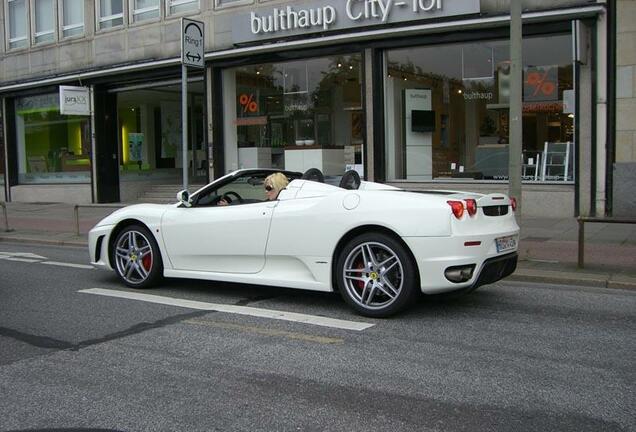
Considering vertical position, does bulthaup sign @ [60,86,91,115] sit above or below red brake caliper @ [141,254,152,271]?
above

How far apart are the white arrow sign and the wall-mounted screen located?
6675 millimetres

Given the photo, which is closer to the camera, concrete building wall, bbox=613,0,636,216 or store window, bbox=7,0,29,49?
concrete building wall, bbox=613,0,636,216

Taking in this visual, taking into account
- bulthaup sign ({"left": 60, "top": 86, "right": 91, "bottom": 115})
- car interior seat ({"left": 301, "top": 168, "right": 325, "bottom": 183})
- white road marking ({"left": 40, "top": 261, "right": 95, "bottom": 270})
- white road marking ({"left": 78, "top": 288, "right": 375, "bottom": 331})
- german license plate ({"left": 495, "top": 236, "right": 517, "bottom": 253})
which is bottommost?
white road marking ({"left": 78, "top": 288, "right": 375, "bottom": 331})

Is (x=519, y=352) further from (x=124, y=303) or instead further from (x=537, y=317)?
(x=124, y=303)

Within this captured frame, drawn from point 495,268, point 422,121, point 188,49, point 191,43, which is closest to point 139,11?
point 422,121

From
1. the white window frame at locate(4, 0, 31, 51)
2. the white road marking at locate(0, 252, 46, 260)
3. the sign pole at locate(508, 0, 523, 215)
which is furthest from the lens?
the white window frame at locate(4, 0, 31, 51)

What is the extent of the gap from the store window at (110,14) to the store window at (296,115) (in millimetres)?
4752

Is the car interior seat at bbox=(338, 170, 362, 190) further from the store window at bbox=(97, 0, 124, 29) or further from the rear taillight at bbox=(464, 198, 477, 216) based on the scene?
the store window at bbox=(97, 0, 124, 29)

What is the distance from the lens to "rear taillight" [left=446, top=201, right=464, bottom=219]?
575 cm

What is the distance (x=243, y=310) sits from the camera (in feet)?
21.6

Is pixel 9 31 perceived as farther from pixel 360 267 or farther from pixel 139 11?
pixel 360 267

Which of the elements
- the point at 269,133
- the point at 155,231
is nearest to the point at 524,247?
the point at 155,231

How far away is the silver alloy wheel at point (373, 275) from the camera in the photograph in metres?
5.93

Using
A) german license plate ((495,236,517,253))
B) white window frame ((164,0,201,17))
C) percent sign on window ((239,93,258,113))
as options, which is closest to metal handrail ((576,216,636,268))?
german license plate ((495,236,517,253))
